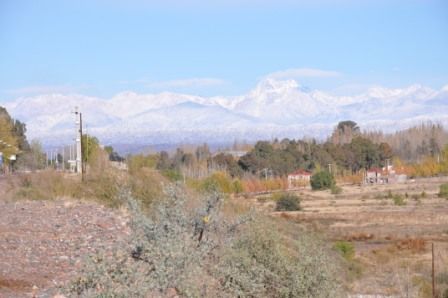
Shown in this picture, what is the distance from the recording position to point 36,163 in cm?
6812

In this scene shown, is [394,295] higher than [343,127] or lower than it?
lower

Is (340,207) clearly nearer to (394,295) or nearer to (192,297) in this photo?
(394,295)

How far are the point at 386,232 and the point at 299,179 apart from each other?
190 ft

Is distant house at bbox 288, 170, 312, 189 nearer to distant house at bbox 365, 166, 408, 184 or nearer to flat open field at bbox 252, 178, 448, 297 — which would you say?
distant house at bbox 365, 166, 408, 184

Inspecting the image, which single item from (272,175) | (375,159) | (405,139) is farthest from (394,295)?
(405,139)

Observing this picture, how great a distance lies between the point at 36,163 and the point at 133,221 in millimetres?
61206

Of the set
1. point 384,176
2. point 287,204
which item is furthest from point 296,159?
point 287,204

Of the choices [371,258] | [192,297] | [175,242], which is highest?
[175,242]

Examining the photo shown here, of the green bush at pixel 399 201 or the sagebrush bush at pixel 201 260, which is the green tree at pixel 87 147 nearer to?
the green bush at pixel 399 201

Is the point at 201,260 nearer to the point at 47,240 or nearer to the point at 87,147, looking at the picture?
the point at 47,240

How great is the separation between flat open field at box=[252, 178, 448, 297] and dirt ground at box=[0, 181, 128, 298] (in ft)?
21.9

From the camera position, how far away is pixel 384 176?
111m

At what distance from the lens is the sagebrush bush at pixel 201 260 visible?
7.63 metres

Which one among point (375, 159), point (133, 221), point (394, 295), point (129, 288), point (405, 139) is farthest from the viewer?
point (405, 139)
